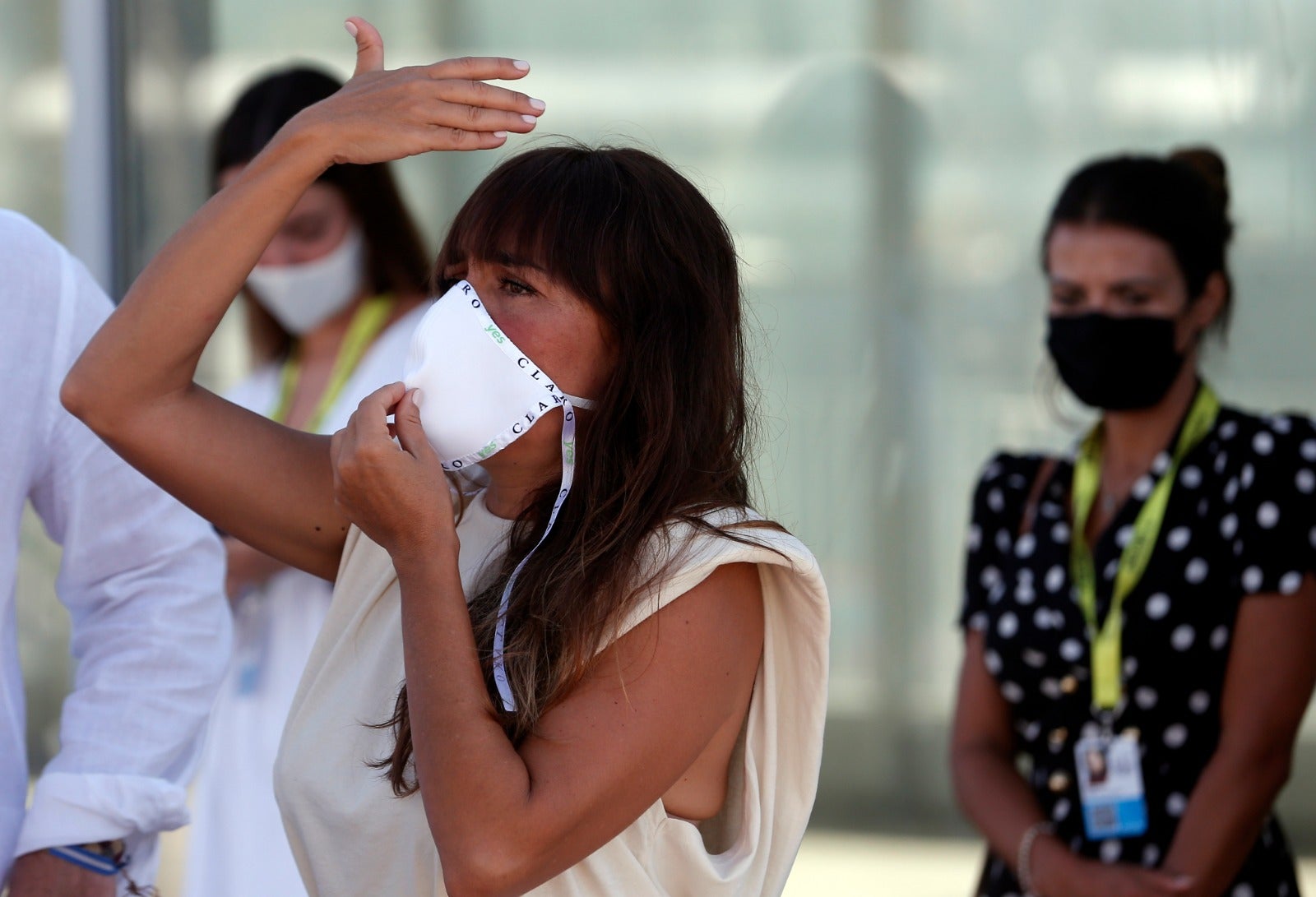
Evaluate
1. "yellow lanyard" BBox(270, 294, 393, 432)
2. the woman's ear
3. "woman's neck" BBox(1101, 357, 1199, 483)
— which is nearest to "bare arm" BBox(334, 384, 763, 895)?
"yellow lanyard" BBox(270, 294, 393, 432)

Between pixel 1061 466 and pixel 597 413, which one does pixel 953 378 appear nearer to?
pixel 1061 466

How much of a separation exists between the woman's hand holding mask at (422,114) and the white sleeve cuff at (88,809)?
2.71 ft

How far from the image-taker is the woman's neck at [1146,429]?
276 cm

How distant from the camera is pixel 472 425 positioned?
1599 millimetres

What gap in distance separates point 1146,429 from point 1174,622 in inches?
15.7

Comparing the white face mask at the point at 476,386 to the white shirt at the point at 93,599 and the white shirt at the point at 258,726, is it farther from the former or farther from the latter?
the white shirt at the point at 258,726

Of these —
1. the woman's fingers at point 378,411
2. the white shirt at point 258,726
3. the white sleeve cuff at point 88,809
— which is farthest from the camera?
the white shirt at point 258,726

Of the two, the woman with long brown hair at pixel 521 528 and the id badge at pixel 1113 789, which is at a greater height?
the woman with long brown hair at pixel 521 528

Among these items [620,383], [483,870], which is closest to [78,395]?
[620,383]

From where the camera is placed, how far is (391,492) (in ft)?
4.85

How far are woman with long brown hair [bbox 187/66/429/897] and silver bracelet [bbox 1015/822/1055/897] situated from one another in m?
1.26

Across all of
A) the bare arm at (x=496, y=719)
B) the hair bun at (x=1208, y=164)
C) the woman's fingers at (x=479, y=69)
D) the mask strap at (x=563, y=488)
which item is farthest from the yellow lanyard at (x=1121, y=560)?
the woman's fingers at (x=479, y=69)

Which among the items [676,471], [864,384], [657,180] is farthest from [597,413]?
[864,384]

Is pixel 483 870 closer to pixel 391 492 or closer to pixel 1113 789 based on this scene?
pixel 391 492
